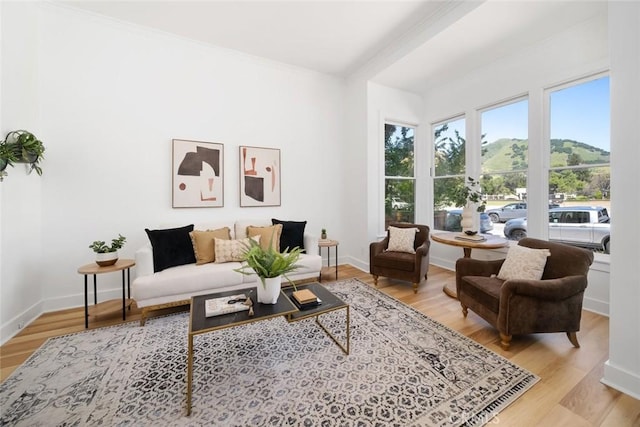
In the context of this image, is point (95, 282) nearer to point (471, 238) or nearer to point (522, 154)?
point (471, 238)

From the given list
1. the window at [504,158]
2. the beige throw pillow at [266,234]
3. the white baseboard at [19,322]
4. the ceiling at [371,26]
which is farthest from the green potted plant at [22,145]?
the window at [504,158]

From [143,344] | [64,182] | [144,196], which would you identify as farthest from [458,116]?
[64,182]

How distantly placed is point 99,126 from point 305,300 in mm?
3271

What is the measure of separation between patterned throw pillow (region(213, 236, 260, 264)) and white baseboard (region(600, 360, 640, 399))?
10.8 feet

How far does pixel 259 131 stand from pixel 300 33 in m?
1.45

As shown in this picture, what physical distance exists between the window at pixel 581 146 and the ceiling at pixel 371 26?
794mm

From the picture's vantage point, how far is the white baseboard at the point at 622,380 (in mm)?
1602

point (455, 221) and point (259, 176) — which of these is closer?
point (259, 176)

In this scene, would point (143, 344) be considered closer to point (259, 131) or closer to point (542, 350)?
point (259, 131)

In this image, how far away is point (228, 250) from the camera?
3121 millimetres

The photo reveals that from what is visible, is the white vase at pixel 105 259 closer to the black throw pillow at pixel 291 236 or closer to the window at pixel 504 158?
the black throw pillow at pixel 291 236

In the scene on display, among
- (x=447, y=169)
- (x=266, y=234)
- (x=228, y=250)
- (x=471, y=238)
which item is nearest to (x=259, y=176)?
(x=266, y=234)

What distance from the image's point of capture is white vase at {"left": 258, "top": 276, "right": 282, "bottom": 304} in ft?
6.32

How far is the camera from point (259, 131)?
397 centimetres
